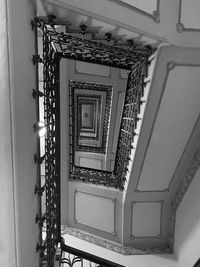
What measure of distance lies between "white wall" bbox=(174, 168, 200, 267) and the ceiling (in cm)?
13

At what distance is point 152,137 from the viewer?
8.80ft

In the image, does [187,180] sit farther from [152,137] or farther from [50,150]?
[50,150]

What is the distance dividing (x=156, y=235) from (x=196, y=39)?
281cm

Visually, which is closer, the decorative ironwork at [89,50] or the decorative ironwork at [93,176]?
the decorative ironwork at [89,50]

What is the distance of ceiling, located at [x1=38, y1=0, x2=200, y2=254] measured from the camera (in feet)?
5.54

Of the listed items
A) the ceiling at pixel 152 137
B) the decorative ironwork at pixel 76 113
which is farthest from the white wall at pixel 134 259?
the decorative ironwork at pixel 76 113

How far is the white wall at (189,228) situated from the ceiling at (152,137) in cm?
13

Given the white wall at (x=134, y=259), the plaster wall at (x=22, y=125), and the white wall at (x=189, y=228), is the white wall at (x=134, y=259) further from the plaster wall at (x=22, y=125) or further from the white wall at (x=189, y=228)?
the plaster wall at (x=22, y=125)

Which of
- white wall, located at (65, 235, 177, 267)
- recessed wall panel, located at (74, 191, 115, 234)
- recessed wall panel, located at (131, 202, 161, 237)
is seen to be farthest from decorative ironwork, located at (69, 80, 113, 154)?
white wall, located at (65, 235, 177, 267)

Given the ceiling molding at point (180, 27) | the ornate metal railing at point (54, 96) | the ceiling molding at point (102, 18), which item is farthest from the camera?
the ceiling molding at point (180, 27)

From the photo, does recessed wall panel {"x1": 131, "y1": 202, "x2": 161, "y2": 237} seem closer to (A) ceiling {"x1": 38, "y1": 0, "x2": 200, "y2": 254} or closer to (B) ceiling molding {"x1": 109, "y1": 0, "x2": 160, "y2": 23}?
(A) ceiling {"x1": 38, "y1": 0, "x2": 200, "y2": 254}

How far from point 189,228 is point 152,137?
1352mm

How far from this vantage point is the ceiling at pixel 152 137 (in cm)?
169

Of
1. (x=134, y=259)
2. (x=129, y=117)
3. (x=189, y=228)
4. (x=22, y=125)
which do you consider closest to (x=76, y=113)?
(x=129, y=117)
